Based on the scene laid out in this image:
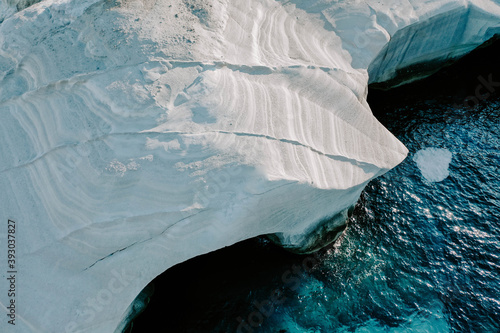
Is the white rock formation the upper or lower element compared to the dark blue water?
upper

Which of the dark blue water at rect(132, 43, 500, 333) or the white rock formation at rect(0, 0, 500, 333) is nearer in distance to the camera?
the white rock formation at rect(0, 0, 500, 333)

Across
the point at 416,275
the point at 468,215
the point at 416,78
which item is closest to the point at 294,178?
the point at 416,275

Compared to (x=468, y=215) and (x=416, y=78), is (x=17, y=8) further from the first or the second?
(x=468, y=215)

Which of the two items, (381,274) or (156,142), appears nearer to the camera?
(156,142)

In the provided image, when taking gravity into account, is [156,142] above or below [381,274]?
above
